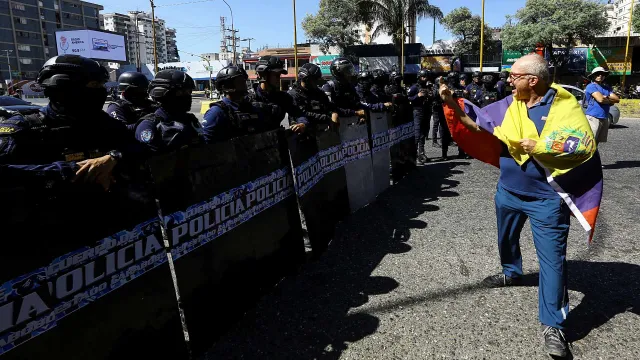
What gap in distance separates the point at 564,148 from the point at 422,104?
22.2 ft

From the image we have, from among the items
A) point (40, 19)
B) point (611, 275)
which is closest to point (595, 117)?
point (611, 275)

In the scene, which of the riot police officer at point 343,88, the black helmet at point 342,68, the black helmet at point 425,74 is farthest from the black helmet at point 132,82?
the black helmet at point 425,74

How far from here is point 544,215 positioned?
9.52ft

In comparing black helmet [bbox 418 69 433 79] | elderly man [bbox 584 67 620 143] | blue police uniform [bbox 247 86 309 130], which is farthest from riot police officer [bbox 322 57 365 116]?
elderly man [bbox 584 67 620 143]

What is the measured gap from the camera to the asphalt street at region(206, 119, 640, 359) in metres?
2.85

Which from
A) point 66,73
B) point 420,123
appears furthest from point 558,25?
point 66,73

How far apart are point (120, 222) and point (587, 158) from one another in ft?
9.00

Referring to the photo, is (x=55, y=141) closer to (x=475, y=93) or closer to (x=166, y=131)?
(x=166, y=131)

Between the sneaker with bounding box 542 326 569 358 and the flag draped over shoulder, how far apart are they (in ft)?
2.19

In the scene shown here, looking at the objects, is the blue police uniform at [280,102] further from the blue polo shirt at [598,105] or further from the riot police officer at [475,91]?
the riot police officer at [475,91]

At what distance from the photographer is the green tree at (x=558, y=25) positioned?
39625 mm

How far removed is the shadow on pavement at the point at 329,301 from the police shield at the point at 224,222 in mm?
169

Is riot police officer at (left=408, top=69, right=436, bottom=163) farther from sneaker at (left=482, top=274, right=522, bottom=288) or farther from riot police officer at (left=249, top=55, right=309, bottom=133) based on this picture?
sneaker at (left=482, top=274, right=522, bottom=288)

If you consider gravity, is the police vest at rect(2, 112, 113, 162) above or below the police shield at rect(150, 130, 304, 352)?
above
